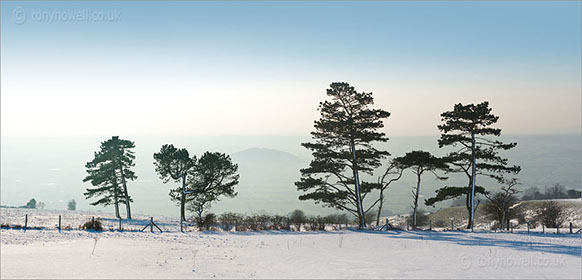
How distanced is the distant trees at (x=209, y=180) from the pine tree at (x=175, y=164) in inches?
35.5

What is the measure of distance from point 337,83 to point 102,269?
28.6m

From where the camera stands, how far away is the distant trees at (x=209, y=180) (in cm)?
5128

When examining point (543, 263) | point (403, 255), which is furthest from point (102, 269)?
point (543, 263)

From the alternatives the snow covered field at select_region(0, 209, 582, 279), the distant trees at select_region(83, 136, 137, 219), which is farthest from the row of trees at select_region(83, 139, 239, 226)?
the snow covered field at select_region(0, 209, 582, 279)

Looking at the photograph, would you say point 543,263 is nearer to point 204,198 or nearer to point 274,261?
point 274,261

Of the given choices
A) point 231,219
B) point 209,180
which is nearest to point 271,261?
point 231,219

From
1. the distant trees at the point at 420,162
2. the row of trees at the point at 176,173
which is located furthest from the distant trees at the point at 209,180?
the distant trees at the point at 420,162

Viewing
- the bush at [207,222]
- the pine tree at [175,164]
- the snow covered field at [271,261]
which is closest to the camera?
the snow covered field at [271,261]

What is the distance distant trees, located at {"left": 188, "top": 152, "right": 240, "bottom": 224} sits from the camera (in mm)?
51281

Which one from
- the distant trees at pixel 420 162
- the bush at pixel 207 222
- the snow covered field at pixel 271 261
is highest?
the distant trees at pixel 420 162

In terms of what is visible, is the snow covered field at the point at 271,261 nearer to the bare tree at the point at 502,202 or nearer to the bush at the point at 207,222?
the bush at the point at 207,222

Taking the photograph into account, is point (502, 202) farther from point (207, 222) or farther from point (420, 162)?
point (207, 222)

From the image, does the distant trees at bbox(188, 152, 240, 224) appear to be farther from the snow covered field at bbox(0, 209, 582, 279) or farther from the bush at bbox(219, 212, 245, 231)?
the snow covered field at bbox(0, 209, 582, 279)

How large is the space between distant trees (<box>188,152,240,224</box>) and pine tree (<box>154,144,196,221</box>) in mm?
902
